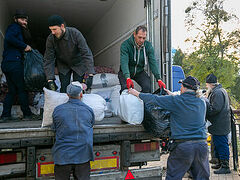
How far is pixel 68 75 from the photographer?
3.40 metres

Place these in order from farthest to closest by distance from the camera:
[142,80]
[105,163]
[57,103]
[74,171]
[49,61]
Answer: [142,80] → [49,61] → [105,163] → [57,103] → [74,171]

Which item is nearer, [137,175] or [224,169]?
[137,175]

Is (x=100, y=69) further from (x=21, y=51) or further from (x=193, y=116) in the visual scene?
(x=193, y=116)

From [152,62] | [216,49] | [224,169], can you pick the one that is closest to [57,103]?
[152,62]

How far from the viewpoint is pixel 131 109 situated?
2.70m

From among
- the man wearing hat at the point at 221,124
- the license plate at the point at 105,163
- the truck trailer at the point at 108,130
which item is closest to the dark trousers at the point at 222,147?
the man wearing hat at the point at 221,124

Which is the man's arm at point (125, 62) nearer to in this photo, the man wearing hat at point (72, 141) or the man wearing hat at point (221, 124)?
the man wearing hat at point (72, 141)

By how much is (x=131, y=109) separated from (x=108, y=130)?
34cm

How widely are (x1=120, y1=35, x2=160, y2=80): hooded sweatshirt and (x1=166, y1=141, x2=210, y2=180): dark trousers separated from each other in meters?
1.05

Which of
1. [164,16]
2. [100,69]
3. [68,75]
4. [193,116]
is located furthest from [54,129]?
[100,69]

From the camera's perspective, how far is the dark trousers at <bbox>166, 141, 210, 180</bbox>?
8.64 ft

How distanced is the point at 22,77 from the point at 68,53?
727 mm

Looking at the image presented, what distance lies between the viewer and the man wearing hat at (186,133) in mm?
2654

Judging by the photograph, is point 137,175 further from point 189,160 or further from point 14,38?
point 14,38
